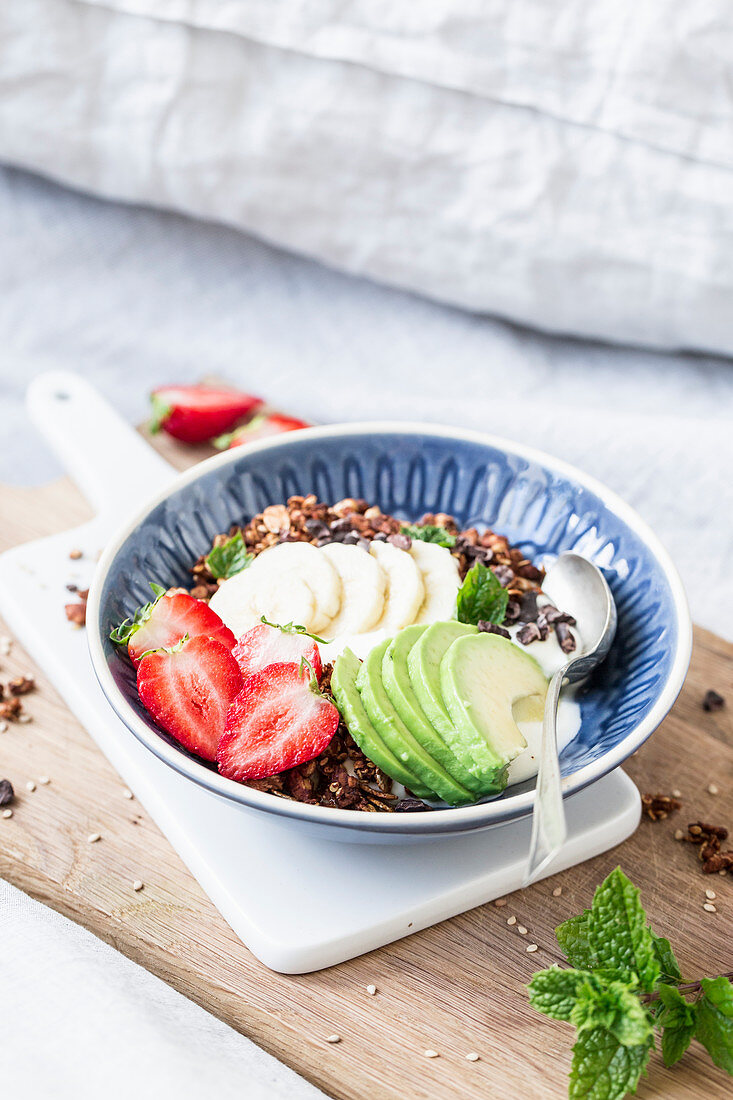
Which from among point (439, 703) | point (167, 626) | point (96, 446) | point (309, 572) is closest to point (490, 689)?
point (439, 703)

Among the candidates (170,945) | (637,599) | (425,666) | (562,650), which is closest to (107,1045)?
(170,945)

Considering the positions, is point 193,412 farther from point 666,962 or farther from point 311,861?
point 666,962

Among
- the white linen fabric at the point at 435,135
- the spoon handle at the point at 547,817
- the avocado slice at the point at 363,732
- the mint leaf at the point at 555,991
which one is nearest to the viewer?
the spoon handle at the point at 547,817

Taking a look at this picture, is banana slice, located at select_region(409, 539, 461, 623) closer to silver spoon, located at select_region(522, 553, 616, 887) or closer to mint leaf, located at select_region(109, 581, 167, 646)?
silver spoon, located at select_region(522, 553, 616, 887)

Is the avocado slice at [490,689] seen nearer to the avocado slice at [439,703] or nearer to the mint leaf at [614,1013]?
the avocado slice at [439,703]

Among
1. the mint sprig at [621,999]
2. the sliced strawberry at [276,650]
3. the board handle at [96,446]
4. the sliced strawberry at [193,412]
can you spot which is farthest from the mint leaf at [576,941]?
the sliced strawberry at [193,412]

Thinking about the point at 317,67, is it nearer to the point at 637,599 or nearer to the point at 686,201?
the point at 686,201
